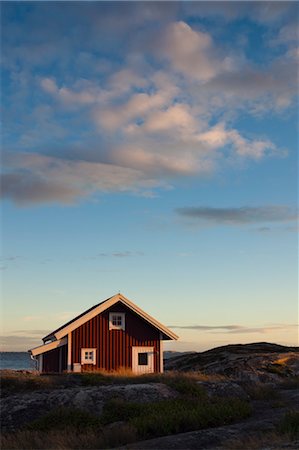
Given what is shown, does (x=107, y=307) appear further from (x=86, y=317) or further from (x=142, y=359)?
(x=142, y=359)

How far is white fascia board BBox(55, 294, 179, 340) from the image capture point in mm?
33938

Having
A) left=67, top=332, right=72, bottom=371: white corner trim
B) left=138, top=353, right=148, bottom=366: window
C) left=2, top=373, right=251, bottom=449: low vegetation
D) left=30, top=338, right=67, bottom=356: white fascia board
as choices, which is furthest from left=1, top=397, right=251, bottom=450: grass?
left=138, top=353, right=148, bottom=366: window

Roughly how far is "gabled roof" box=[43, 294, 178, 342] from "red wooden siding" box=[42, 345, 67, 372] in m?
1.01

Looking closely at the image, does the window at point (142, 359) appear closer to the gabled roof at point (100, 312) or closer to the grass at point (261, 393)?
the gabled roof at point (100, 312)

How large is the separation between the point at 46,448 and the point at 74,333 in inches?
784

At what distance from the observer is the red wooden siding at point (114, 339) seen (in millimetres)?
34562

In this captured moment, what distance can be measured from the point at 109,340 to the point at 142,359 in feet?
9.22

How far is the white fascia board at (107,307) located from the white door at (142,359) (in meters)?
1.66

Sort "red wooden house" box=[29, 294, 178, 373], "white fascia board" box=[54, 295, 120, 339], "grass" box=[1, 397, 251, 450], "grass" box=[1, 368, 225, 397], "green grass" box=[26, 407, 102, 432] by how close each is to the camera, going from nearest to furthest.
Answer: "grass" box=[1, 397, 251, 450], "green grass" box=[26, 407, 102, 432], "grass" box=[1, 368, 225, 397], "white fascia board" box=[54, 295, 120, 339], "red wooden house" box=[29, 294, 178, 373]

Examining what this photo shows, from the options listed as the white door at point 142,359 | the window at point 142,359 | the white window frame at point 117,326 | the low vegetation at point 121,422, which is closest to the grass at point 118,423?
the low vegetation at point 121,422

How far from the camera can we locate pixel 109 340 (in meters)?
35.2

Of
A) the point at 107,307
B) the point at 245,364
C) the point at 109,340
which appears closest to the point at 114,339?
the point at 109,340

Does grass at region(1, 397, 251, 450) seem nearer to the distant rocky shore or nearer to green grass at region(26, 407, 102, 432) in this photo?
green grass at region(26, 407, 102, 432)

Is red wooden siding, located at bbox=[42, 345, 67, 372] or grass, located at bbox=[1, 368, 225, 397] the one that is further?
red wooden siding, located at bbox=[42, 345, 67, 372]
